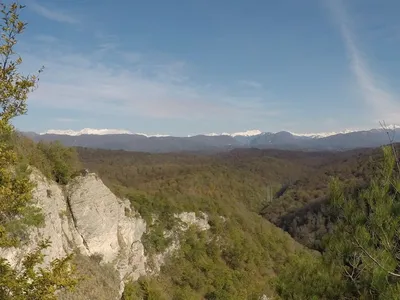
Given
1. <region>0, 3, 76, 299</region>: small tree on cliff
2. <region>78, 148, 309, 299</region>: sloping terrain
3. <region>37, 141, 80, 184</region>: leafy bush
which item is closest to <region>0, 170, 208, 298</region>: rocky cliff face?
<region>37, 141, 80, 184</region>: leafy bush

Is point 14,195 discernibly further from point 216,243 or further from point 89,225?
point 216,243

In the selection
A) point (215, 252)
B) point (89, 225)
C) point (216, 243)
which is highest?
point (89, 225)

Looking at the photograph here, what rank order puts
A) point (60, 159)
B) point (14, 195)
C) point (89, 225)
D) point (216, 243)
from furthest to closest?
1. point (216, 243)
2. point (89, 225)
3. point (60, 159)
4. point (14, 195)

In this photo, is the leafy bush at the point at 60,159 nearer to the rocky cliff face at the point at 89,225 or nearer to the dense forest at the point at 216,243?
the dense forest at the point at 216,243

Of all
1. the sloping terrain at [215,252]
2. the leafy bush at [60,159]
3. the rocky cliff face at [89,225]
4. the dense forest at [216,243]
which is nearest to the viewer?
the dense forest at [216,243]

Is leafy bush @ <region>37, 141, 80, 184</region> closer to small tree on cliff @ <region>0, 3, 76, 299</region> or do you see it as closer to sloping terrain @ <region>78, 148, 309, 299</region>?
sloping terrain @ <region>78, 148, 309, 299</region>

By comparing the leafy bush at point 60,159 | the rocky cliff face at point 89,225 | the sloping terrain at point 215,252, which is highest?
the leafy bush at point 60,159

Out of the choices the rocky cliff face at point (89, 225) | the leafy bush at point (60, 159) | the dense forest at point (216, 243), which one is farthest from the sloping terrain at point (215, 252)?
the leafy bush at point (60, 159)

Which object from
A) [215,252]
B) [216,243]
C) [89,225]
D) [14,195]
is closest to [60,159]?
[89,225]

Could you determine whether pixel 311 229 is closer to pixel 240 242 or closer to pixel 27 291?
pixel 240 242
